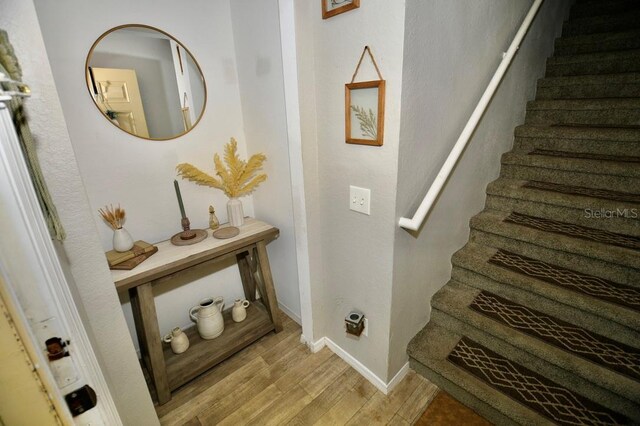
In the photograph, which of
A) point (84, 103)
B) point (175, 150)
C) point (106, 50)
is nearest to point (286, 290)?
point (175, 150)

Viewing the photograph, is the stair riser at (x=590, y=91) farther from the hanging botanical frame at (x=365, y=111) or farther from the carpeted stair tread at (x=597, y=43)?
the hanging botanical frame at (x=365, y=111)

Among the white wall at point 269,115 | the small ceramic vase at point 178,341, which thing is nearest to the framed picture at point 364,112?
the white wall at point 269,115

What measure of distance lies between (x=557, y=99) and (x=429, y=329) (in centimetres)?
200

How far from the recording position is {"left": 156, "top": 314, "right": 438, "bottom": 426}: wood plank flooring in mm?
1474

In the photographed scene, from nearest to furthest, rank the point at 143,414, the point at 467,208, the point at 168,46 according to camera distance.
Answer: the point at 143,414
the point at 168,46
the point at 467,208

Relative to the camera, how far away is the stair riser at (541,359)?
121 centimetres

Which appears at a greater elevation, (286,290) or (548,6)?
(548,6)

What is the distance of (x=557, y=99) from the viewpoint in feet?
7.32

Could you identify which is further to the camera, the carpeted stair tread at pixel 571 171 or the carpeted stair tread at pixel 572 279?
the carpeted stair tread at pixel 571 171

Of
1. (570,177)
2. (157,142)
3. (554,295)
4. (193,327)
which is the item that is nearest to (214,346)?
(193,327)

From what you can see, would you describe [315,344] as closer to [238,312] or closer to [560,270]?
[238,312]

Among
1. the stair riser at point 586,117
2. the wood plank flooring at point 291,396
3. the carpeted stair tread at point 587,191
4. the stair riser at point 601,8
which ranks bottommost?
the wood plank flooring at point 291,396

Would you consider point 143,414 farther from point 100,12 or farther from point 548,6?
point 548,6

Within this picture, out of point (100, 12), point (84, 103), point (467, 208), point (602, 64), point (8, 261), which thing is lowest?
point (467, 208)
